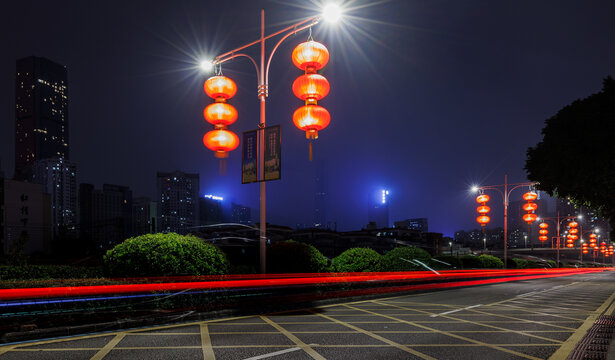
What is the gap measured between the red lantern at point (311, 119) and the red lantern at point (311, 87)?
0.33 meters

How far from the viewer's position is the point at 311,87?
11523mm

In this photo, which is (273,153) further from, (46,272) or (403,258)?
(403,258)

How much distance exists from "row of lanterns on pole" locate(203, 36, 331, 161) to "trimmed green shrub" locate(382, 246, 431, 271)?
9.17 m

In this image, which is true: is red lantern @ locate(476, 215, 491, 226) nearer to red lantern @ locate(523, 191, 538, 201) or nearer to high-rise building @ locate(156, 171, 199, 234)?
red lantern @ locate(523, 191, 538, 201)

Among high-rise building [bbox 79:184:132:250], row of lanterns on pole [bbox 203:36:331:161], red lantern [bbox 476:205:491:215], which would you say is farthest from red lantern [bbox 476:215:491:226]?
high-rise building [bbox 79:184:132:250]

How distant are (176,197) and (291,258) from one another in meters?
111

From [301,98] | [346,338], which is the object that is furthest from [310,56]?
[346,338]

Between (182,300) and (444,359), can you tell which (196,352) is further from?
(444,359)

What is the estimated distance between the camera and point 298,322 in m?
9.62

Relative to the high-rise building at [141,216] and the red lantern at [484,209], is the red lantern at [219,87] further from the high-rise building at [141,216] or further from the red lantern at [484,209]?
the high-rise building at [141,216]

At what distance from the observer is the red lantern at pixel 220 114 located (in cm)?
1205

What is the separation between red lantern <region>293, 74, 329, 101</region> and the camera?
37.9 ft

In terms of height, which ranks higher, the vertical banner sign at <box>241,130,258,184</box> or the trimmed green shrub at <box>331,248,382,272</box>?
the vertical banner sign at <box>241,130,258,184</box>

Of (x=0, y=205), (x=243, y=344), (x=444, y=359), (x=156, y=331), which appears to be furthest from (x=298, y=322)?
(x=0, y=205)
